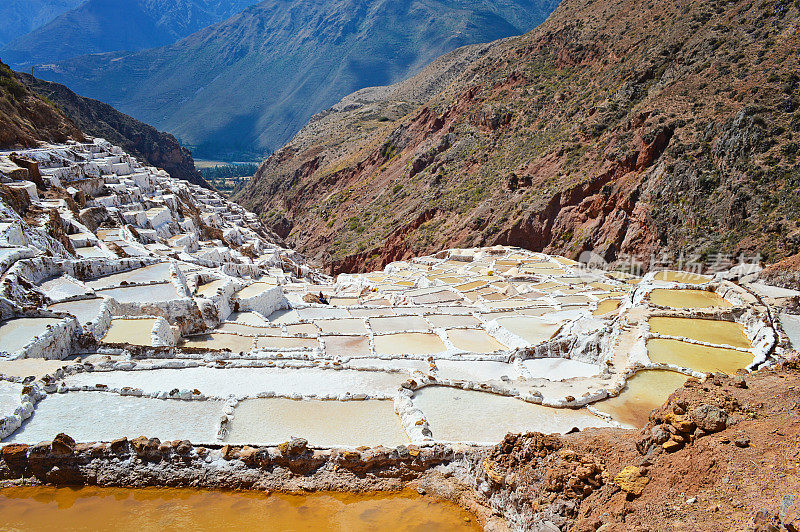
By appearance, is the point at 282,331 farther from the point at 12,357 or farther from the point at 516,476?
the point at 516,476

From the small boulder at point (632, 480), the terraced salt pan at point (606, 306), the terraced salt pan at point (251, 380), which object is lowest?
the small boulder at point (632, 480)

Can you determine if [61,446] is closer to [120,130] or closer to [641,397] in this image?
[641,397]

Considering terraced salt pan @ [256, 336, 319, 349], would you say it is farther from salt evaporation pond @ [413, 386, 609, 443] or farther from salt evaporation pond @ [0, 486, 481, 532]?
salt evaporation pond @ [0, 486, 481, 532]

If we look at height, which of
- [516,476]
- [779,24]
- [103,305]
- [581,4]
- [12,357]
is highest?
[581,4]

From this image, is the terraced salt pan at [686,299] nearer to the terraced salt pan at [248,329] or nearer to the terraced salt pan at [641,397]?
the terraced salt pan at [641,397]

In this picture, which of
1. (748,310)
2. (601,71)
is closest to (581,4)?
(601,71)

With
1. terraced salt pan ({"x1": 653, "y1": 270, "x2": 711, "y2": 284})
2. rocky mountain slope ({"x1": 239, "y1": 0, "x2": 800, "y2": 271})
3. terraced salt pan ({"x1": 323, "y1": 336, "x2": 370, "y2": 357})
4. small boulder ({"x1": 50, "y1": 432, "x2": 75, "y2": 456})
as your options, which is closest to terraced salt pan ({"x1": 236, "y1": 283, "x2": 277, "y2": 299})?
terraced salt pan ({"x1": 323, "y1": 336, "x2": 370, "y2": 357})

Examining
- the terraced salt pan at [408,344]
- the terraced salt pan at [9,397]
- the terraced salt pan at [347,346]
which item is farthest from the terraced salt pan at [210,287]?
the terraced salt pan at [9,397]
